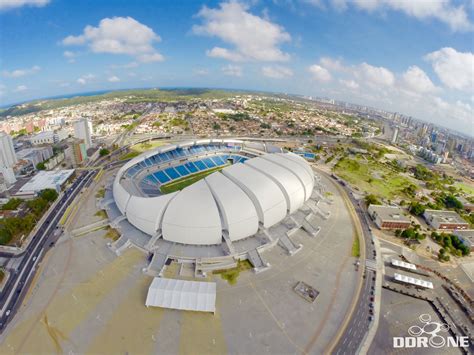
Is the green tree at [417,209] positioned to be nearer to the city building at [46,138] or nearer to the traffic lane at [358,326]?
the traffic lane at [358,326]

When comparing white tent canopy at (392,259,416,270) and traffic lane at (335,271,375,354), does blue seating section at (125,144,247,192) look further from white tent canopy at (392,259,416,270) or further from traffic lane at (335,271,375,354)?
white tent canopy at (392,259,416,270)

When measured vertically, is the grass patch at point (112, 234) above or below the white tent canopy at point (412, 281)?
above

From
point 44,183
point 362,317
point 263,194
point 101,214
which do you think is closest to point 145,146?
point 44,183

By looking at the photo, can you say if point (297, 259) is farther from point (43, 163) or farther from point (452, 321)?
point (43, 163)

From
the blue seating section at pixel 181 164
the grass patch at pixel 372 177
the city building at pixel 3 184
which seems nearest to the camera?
the city building at pixel 3 184

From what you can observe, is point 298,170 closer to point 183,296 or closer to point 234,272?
point 234,272

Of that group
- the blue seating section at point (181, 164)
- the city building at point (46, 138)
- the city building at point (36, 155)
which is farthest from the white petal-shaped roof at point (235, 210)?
the city building at point (46, 138)
